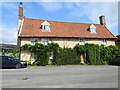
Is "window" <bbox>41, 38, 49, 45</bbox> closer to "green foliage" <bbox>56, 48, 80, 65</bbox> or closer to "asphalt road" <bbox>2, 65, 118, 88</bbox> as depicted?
"green foliage" <bbox>56, 48, 80, 65</bbox>

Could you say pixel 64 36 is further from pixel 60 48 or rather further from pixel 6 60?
pixel 6 60

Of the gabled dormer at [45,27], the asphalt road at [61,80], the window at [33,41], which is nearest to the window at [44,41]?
the window at [33,41]

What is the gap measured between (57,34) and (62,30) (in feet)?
6.91

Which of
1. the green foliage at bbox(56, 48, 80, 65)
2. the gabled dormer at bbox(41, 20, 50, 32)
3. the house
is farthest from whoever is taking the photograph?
the gabled dormer at bbox(41, 20, 50, 32)

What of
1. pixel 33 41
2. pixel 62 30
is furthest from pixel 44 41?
pixel 62 30

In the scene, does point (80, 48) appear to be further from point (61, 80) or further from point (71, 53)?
point (61, 80)

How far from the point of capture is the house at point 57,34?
1884 cm

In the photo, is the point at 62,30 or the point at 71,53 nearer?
the point at 71,53

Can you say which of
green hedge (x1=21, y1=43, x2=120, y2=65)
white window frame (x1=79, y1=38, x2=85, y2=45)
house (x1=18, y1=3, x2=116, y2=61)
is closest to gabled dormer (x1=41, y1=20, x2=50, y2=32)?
house (x1=18, y1=3, x2=116, y2=61)

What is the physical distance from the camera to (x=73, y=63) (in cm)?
1905

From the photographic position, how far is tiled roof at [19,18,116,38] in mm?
19516

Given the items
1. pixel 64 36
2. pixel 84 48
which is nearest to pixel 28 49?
pixel 64 36

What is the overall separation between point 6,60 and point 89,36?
15.3 metres

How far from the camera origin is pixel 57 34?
65.8ft
